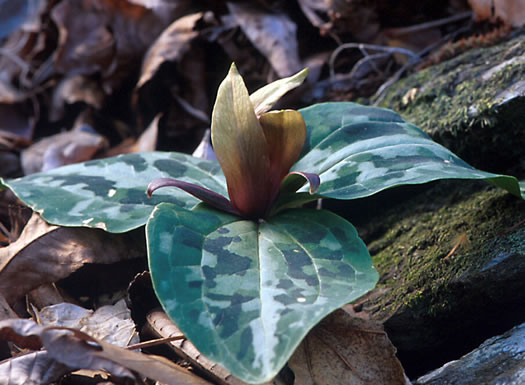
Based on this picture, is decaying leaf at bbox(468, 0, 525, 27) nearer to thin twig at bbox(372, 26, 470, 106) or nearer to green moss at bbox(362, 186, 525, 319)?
thin twig at bbox(372, 26, 470, 106)

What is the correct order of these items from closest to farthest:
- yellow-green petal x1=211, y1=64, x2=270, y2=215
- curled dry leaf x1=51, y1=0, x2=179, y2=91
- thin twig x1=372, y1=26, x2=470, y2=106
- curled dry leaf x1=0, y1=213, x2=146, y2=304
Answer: yellow-green petal x1=211, y1=64, x2=270, y2=215 < curled dry leaf x1=0, y1=213, x2=146, y2=304 < thin twig x1=372, y1=26, x2=470, y2=106 < curled dry leaf x1=51, y1=0, x2=179, y2=91

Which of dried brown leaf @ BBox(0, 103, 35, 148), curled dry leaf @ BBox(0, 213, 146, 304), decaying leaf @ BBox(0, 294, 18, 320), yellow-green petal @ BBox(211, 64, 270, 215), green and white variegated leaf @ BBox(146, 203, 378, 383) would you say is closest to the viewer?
green and white variegated leaf @ BBox(146, 203, 378, 383)

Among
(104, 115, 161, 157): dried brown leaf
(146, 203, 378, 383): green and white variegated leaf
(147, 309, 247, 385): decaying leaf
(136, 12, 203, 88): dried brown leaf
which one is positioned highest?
(136, 12, 203, 88): dried brown leaf

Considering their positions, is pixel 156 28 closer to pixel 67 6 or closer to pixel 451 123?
pixel 67 6

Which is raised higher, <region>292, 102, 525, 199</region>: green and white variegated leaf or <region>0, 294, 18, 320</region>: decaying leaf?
<region>292, 102, 525, 199</region>: green and white variegated leaf

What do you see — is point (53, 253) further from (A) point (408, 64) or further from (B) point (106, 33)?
(B) point (106, 33)

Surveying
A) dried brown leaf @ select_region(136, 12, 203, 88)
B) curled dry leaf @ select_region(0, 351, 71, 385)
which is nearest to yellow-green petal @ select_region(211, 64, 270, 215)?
curled dry leaf @ select_region(0, 351, 71, 385)
